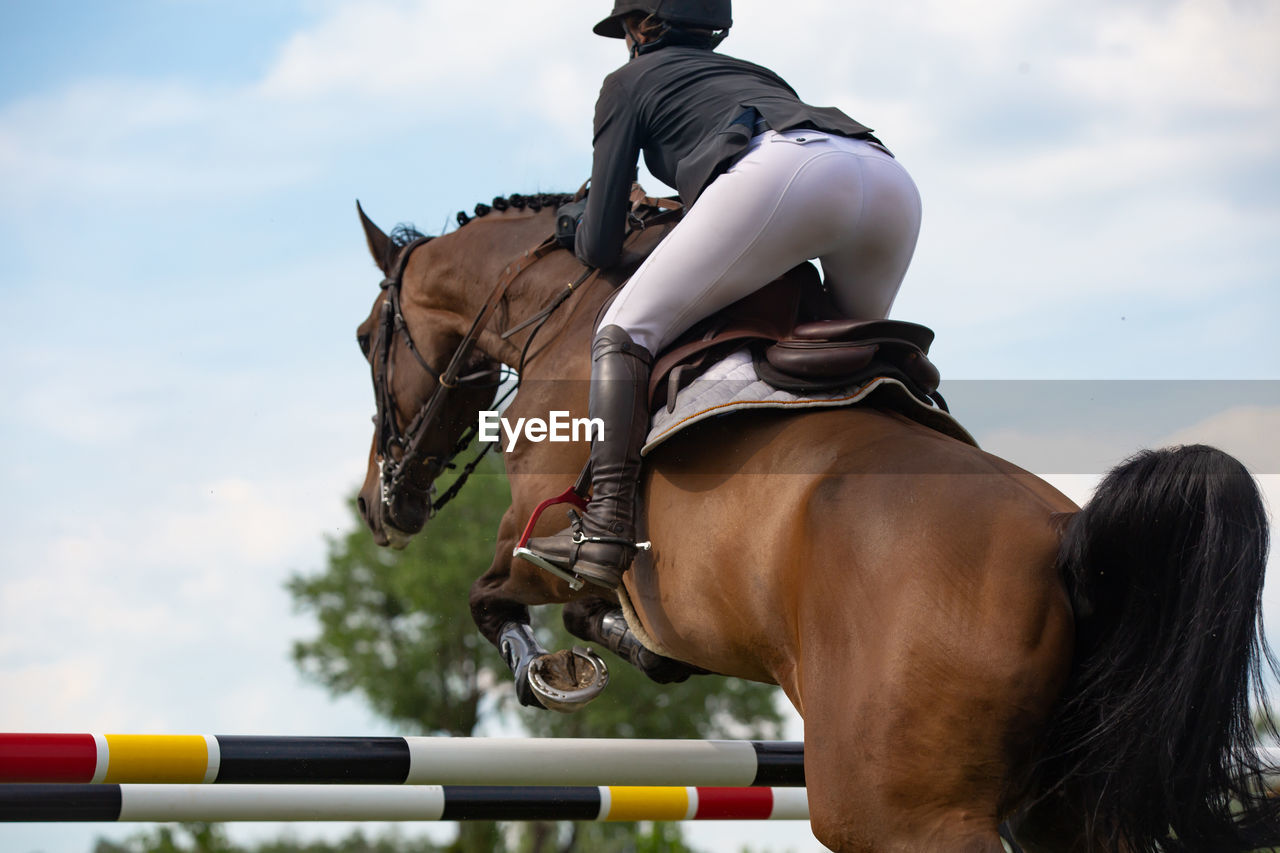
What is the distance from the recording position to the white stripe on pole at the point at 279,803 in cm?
383

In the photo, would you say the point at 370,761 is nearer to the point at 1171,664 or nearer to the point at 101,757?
the point at 101,757

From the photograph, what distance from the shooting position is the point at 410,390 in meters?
5.25

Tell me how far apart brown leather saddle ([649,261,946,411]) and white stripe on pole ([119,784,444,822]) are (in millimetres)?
1725

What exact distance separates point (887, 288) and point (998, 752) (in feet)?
5.45

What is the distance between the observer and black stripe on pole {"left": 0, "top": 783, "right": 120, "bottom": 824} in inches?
137

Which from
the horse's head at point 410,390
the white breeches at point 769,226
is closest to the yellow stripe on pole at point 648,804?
the horse's head at point 410,390

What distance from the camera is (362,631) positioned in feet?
83.1

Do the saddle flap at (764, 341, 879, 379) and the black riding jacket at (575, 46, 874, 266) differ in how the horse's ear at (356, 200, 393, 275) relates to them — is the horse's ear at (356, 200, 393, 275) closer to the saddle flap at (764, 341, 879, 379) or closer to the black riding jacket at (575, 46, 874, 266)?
the black riding jacket at (575, 46, 874, 266)

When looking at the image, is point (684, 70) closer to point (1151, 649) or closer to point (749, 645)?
point (749, 645)

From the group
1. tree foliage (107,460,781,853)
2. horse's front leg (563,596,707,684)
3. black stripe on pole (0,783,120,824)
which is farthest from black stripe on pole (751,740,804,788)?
tree foliage (107,460,781,853)

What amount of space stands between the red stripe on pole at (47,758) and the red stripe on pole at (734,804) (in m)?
2.28

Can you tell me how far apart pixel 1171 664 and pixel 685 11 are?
251 centimetres

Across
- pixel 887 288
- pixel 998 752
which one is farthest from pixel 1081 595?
pixel 887 288

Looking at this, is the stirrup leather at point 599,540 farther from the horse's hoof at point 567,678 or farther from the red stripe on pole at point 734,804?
the red stripe on pole at point 734,804
